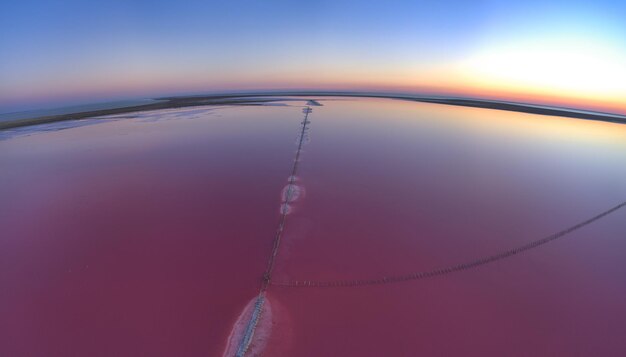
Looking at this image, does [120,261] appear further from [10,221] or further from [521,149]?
[521,149]

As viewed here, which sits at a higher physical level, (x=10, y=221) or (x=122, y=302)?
(x=10, y=221)

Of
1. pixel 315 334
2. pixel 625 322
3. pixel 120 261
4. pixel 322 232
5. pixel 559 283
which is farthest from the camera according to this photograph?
pixel 322 232

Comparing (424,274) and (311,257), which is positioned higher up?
(311,257)

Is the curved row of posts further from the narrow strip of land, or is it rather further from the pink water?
the narrow strip of land

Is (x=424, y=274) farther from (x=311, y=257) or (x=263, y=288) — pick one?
(x=263, y=288)

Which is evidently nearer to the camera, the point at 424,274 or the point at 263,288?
the point at 263,288

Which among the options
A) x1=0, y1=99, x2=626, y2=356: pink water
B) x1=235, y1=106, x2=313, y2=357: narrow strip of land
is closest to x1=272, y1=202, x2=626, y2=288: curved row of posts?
x1=0, y1=99, x2=626, y2=356: pink water

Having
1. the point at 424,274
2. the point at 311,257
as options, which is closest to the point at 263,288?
the point at 311,257

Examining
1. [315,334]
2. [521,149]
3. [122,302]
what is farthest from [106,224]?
[521,149]
